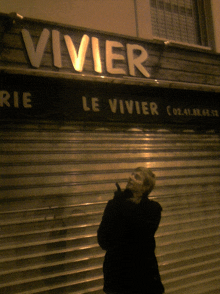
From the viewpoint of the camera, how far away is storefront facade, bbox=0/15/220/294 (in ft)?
10.2

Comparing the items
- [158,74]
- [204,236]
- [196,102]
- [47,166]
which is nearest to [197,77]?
[196,102]

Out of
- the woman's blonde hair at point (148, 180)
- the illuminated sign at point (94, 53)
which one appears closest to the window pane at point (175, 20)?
the illuminated sign at point (94, 53)

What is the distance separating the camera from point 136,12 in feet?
14.2

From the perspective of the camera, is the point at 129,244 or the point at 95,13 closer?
the point at 129,244

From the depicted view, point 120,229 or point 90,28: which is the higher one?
point 90,28

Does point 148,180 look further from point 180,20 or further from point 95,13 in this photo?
point 180,20

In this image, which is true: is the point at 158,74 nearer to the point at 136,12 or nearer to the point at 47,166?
the point at 136,12

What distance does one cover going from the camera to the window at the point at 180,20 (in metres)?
4.92

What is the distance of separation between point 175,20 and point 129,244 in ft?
16.6

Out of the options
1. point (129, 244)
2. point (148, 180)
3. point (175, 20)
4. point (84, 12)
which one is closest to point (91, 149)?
point (148, 180)

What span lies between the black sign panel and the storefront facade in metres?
0.02

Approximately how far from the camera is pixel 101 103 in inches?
143

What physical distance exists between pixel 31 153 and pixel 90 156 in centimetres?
91

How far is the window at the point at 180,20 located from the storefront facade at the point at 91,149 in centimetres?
68
